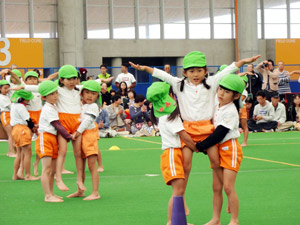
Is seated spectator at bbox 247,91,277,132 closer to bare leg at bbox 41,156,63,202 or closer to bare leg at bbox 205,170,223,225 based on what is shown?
bare leg at bbox 41,156,63,202

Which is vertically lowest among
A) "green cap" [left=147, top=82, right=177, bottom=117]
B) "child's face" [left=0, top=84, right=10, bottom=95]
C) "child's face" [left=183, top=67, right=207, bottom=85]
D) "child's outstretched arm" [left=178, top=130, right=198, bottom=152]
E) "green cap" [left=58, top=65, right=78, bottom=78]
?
"child's outstretched arm" [left=178, top=130, right=198, bottom=152]

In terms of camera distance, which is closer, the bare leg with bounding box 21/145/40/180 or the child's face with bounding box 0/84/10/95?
the bare leg with bounding box 21/145/40/180

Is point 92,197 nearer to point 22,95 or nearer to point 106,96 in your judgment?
point 22,95

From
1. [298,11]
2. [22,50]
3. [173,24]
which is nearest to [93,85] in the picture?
[22,50]

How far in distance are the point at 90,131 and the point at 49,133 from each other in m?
0.56

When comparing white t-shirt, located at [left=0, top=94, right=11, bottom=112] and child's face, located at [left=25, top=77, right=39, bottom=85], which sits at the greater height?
child's face, located at [left=25, top=77, right=39, bottom=85]

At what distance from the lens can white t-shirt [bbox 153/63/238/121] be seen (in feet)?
21.7

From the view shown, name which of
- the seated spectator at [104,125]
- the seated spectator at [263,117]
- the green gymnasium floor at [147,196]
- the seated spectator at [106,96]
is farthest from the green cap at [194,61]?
the seated spectator at [106,96]

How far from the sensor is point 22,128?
10797mm

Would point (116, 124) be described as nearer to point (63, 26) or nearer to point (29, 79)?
point (29, 79)

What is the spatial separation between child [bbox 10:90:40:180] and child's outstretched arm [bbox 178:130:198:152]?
475 cm

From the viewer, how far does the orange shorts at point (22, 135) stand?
1061 cm

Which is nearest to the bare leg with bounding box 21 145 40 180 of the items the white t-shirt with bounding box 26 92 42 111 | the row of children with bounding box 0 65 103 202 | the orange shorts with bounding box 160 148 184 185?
the white t-shirt with bounding box 26 92 42 111

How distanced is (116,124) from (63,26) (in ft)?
45.0
